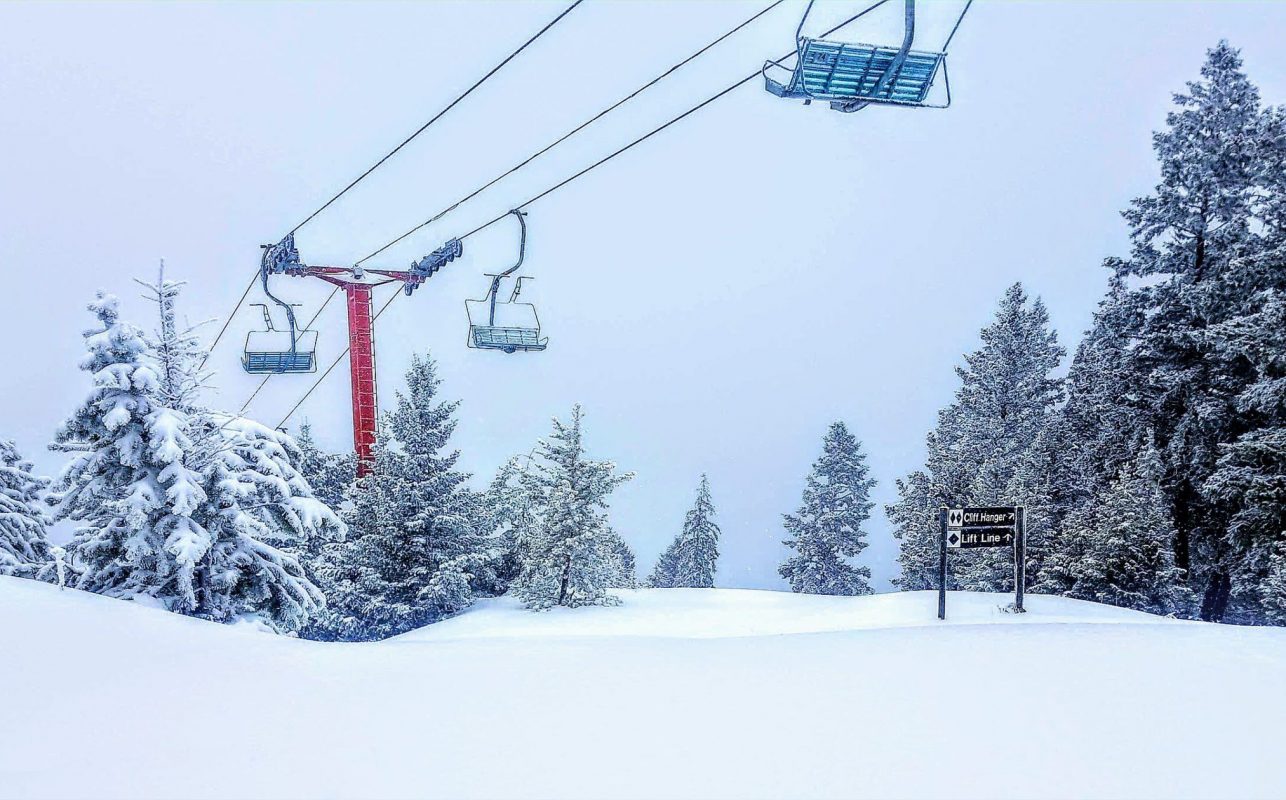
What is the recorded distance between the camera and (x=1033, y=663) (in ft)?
20.3

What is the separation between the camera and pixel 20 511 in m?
20.7

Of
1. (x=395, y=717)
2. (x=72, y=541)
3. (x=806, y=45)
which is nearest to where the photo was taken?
(x=395, y=717)

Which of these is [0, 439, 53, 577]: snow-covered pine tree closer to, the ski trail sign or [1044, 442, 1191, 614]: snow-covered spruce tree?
the ski trail sign

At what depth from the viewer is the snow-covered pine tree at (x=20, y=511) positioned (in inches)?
781

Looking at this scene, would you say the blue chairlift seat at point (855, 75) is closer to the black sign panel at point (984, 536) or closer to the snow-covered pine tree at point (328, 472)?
the black sign panel at point (984, 536)

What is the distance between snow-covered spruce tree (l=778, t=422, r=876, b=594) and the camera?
35.1 meters

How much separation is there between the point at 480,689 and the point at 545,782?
1.67 metres

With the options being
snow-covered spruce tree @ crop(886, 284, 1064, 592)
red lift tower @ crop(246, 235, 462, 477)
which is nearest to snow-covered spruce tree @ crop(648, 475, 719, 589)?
snow-covered spruce tree @ crop(886, 284, 1064, 592)

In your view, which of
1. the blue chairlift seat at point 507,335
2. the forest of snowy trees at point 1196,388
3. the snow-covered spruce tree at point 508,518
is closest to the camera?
the forest of snowy trees at point 1196,388

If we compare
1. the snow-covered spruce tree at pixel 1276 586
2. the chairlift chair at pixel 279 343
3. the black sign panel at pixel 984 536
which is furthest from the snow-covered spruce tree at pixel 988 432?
the chairlift chair at pixel 279 343

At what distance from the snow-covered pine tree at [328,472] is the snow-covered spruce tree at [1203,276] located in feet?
84.5

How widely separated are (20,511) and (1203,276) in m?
33.7

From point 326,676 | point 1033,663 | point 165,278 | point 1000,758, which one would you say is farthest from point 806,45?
point 165,278

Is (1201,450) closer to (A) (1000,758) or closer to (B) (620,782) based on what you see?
(A) (1000,758)
